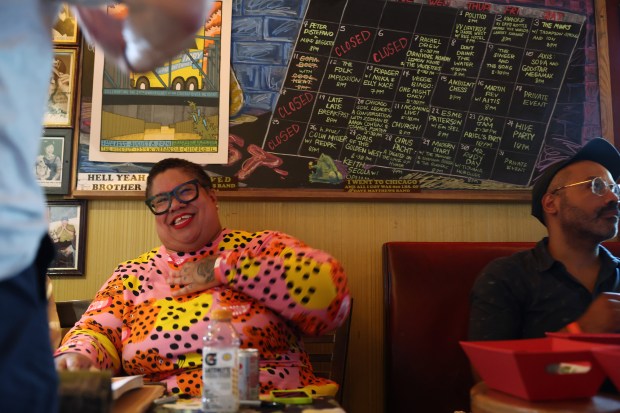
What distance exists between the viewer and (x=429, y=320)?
7.50 ft

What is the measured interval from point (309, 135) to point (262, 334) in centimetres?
98

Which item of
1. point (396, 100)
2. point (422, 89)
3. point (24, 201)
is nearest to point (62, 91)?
point (396, 100)

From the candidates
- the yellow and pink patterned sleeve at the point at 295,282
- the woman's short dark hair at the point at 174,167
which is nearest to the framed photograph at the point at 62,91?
the woman's short dark hair at the point at 174,167

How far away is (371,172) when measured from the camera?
256 cm

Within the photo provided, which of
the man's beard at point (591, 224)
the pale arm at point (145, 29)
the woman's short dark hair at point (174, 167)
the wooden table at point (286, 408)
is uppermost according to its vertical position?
the pale arm at point (145, 29)

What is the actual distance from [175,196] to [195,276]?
319mm

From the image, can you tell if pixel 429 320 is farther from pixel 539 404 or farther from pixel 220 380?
pixel 220 380

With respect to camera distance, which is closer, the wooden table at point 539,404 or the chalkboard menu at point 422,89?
the wooden table at point 539,404

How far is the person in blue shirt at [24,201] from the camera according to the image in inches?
25.7

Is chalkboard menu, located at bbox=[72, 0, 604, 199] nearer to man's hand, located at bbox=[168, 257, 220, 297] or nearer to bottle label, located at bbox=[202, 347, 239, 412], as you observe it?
man's hand, located at bbox=[168, 257, 220, 297]

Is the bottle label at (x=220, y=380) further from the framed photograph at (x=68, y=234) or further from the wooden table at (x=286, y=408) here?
the framed photograph at (x=68, y=234)

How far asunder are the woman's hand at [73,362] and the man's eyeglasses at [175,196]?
58cm

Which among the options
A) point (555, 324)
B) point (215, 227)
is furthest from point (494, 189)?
point (215, 227)

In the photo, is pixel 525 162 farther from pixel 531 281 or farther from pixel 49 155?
pixel 49 155
